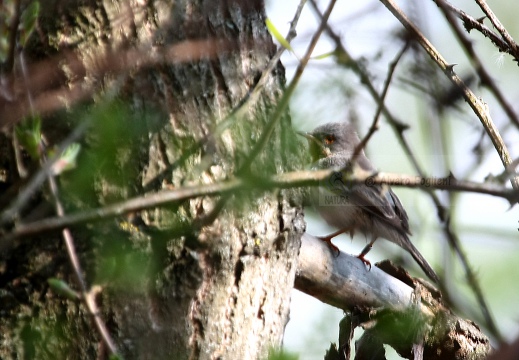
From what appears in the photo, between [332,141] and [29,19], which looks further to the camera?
[332,141]

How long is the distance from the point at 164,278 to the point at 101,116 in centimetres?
88

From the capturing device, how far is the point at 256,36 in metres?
3.11

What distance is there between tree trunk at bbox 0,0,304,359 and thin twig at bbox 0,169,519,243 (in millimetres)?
435

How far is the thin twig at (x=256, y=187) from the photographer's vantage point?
158 cm

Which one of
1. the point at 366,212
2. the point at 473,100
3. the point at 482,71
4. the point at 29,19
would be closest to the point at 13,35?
the point at 29,19

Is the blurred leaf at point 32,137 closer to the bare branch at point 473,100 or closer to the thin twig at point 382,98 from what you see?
the thin twig at point 382,98

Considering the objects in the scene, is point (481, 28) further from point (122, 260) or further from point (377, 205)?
point (377, 205)

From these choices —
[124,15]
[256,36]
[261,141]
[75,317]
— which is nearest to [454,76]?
[256,36]

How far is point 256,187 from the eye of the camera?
1.73m

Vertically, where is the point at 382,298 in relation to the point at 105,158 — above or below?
above

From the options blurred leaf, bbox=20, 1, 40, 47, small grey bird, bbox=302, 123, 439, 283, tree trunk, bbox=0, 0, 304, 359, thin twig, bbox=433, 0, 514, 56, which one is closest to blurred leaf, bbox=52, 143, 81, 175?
tree trunk, bbox=0, 0, 304, 359

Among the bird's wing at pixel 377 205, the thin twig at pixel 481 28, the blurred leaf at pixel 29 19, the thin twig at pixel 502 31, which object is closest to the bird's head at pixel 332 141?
the bird's wing at pixel 377 205

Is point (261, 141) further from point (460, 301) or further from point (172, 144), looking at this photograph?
point (172, 144)

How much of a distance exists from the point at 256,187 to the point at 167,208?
99 cm
